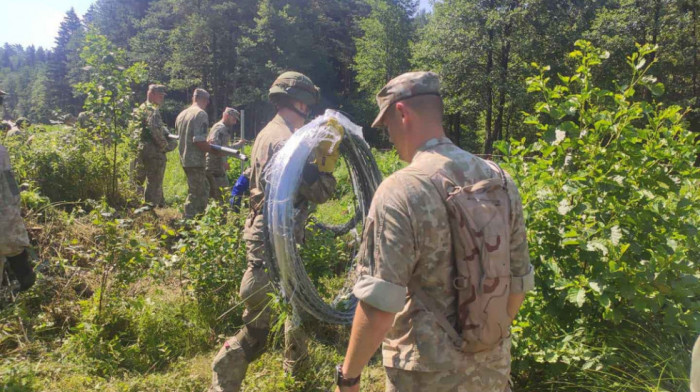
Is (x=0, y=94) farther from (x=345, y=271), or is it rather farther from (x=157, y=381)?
(x=345, y=271)

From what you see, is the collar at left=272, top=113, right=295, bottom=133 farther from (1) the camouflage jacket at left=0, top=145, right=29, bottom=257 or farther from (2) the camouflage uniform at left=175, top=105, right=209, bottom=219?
(2) the camouflage uniform at left=175, top=105, right=209, bottom=219

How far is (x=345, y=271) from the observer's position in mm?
5016

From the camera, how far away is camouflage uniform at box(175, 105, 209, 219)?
22.2ft

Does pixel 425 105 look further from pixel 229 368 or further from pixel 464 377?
pixel 229 368

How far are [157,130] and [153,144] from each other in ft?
0.86

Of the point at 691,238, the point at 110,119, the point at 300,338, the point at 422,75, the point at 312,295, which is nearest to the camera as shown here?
the point at 422,75

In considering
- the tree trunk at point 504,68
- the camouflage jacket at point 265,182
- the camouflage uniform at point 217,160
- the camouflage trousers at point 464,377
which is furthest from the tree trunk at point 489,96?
the camouflage trousers at point 464,377

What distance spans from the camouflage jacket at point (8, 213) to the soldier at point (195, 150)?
10.8ft

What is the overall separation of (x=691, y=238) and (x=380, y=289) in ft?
7.07

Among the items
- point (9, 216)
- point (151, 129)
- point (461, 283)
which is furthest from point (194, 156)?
point (461, 283)

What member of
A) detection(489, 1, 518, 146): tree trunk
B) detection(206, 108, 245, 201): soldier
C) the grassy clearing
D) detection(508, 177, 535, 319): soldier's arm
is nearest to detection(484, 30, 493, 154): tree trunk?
detection(489, 1, 518, 146): tree trunk

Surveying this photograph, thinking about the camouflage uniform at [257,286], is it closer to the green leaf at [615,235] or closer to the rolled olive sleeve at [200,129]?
the green leaf at [615,235]

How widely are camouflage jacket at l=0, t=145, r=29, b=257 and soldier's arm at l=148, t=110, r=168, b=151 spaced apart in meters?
3.91

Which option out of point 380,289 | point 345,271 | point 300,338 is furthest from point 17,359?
point 380,289
